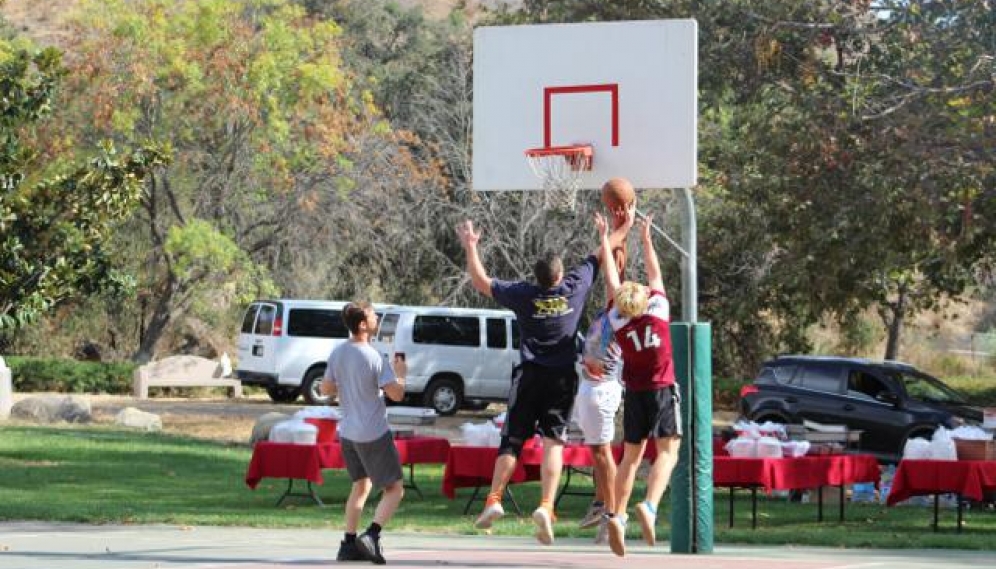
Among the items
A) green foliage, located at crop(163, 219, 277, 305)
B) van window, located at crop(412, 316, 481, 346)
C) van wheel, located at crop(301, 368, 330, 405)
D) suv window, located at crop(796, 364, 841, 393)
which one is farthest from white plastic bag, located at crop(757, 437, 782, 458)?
green foliage, located at crop(163, 219, 277, 305)

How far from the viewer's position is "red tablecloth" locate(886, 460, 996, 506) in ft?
56.2

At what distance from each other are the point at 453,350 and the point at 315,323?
3301mm

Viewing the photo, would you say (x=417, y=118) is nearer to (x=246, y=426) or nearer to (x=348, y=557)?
(x=246, y=426)

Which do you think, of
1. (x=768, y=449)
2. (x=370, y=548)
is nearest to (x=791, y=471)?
(x=768, y=449)

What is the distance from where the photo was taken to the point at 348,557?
1280cm

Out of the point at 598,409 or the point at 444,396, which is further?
the point at 444,396

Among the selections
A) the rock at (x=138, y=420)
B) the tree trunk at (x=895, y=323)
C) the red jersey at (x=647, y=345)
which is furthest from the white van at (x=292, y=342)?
the red jersey at (x=647, y=345)

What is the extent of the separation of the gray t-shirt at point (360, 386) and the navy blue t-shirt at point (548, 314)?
98cm

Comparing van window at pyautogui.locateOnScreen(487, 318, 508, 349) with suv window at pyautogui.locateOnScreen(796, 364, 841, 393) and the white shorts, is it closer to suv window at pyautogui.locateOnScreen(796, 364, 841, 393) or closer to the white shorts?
suv window at pyautogui.locateOnScreen(796, 364, 841, 393)

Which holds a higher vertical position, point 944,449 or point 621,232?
point 621,232

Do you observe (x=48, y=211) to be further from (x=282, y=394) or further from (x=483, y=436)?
(x=282, y=394)

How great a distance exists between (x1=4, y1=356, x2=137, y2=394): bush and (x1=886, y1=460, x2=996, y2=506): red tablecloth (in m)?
29.2

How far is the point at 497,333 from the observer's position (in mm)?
39125

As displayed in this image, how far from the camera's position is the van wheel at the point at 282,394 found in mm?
40522
